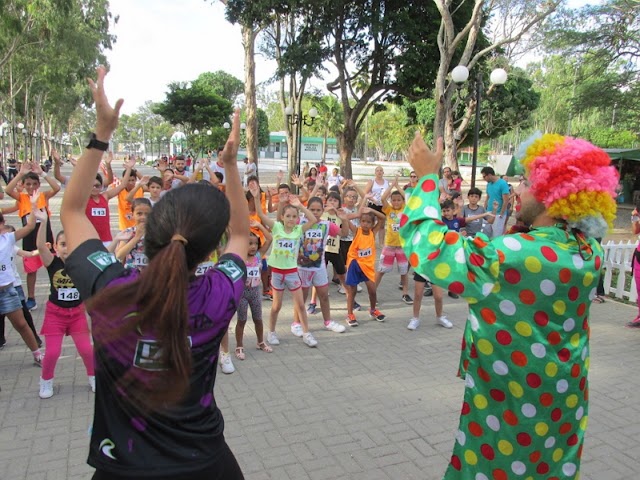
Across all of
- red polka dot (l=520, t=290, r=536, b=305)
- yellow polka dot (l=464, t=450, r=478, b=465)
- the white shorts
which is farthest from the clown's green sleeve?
the white shorts

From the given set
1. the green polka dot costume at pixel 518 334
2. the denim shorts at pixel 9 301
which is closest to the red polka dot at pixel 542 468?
the green polka dot costume at pixel 518 334

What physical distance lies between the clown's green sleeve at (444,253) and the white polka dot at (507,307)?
0.28 feet

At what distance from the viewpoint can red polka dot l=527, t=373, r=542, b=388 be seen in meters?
1.86

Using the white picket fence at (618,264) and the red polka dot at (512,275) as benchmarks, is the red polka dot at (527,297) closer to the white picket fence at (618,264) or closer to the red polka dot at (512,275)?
the red polka dot at (512,275)

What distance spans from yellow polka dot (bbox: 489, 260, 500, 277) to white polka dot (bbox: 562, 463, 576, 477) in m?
0.89

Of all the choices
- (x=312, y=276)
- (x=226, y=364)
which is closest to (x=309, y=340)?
(x=312, y=276)

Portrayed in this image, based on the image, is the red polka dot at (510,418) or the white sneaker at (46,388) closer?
the red polka dot at (510,418)

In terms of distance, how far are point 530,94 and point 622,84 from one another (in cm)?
668

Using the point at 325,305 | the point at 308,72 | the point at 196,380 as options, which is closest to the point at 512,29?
the point at 308,72

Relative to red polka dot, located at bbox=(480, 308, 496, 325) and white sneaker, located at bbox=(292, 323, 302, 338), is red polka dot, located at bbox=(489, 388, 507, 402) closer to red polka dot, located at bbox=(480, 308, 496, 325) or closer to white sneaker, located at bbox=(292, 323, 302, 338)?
red polka dot, located at bbox=(480, 308, 496, 325)

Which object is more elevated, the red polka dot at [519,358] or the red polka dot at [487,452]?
the red polka dot at [519,358]

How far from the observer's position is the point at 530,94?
2922cm

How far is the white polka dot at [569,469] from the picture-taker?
6.52 ft

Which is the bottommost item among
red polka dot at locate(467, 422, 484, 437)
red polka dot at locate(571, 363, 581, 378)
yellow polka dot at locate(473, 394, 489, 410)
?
red polka dot at locate(467, 422, 484, 437)
